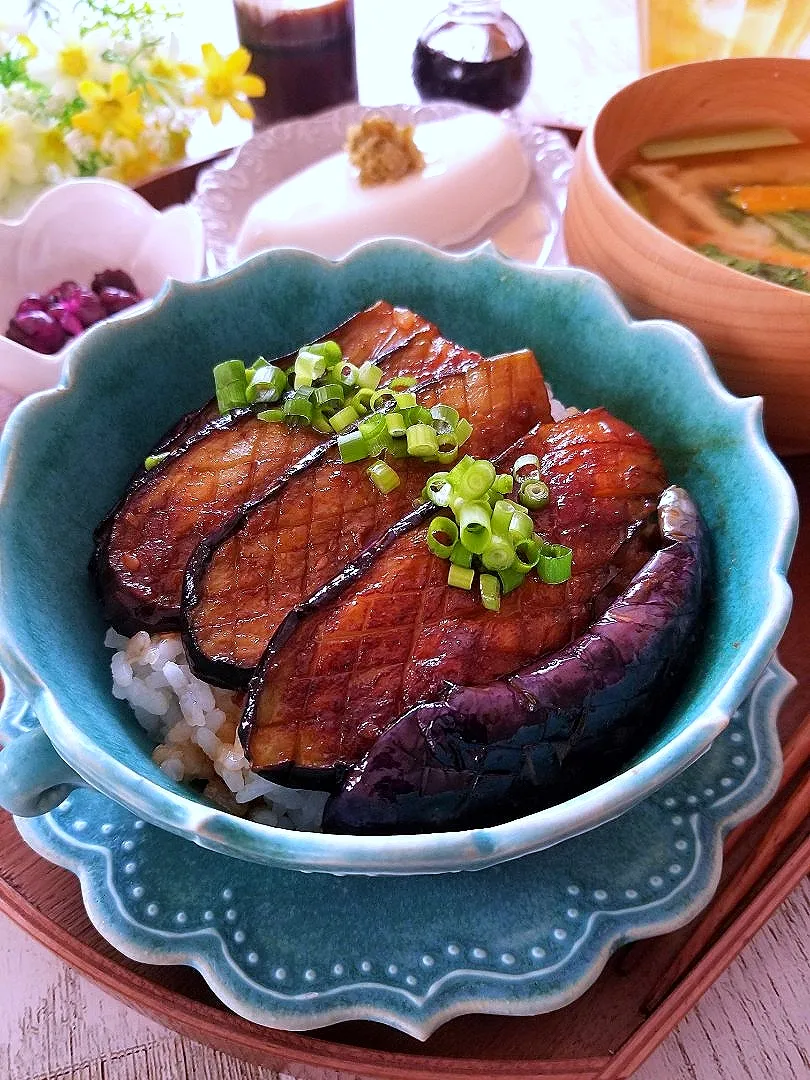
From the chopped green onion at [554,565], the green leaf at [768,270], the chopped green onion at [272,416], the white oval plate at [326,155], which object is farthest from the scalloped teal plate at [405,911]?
the white oval plate at [326,155]

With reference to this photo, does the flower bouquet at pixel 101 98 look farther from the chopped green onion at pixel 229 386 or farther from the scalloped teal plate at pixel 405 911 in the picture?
the scalloped teal plate at pixel 405 911

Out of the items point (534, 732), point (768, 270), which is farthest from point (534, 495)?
point (768, 270)

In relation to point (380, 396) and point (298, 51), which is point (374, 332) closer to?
point (380, 396)

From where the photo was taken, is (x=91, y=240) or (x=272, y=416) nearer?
(x=272, y=416)

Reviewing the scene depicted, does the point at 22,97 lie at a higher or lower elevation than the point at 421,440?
higher

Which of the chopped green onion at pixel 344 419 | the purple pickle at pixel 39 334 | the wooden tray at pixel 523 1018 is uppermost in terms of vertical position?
the chopped green onion at pixel 344 419

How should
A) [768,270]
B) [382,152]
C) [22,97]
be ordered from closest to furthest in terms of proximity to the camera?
[768,270]
[382,152]
[22,97]
